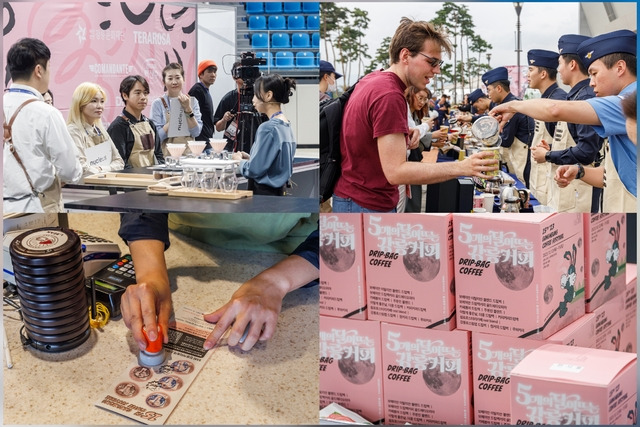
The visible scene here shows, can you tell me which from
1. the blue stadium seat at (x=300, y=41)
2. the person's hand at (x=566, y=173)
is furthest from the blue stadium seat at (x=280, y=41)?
the person's hand at (x=566, y=173)

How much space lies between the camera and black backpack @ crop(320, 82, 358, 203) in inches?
105

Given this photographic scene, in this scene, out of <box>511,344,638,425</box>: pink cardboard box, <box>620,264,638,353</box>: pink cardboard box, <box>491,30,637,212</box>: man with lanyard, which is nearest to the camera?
<box>511,344,638,425</box>: pink cardboard box

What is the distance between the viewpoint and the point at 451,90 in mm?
2660

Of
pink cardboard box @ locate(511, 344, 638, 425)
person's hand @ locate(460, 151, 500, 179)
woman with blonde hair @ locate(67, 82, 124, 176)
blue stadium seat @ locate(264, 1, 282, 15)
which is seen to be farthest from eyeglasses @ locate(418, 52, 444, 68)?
woman with blonde hair @ locate(67, 82, 124, 176)

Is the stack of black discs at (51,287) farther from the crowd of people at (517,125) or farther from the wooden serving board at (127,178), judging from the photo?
the crowd of people at (517,125)

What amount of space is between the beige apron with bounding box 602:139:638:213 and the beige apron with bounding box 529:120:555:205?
8.5 inches

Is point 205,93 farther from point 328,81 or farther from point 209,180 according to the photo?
point 328,81

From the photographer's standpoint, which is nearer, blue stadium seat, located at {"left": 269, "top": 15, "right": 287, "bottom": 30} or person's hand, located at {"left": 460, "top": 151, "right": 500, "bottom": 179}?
person's hand, located at {"left": 460, "top": 151, "right": 500, "bottom": 179}

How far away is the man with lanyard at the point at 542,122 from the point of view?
2.66 m

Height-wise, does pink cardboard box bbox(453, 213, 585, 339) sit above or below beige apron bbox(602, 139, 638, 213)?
below

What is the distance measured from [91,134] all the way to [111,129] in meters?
0.08

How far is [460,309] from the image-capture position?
2805 mm

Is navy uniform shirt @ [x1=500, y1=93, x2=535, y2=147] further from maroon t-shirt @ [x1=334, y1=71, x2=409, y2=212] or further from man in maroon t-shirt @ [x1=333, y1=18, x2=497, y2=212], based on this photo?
maroon t-shirt @ [x1=334, y1=71, x2=409, y2=212]

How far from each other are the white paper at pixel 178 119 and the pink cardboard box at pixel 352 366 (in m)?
0.92
